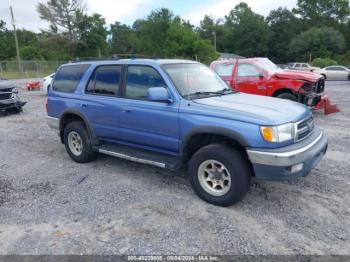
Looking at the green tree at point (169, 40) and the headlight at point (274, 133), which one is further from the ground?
the green tree at point (169, 40)

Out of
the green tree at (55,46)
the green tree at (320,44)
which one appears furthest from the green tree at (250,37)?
the green tree at (55,46)

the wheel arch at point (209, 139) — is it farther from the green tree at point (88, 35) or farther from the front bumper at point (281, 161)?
the green tree at point (88, 35)

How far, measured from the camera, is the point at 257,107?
4121 millimetres

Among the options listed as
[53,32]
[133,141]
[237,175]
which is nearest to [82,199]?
[133,141]

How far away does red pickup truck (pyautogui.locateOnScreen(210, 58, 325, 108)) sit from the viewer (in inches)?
373

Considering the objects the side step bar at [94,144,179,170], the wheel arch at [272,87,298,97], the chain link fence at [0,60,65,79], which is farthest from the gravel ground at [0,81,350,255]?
the chain link fence at [0,60,65,79]

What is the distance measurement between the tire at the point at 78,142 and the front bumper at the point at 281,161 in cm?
310

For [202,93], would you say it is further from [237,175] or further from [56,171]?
[56,171]

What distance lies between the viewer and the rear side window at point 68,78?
19.1ft

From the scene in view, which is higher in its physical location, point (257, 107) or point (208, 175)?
point (257, 107)

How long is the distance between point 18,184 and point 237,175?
3.43 m

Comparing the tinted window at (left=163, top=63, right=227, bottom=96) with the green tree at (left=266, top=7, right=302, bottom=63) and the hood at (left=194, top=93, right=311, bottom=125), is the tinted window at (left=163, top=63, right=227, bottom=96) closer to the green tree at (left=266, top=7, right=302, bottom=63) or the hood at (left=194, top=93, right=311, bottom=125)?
the hood at (left=194, top=93, right=311, bottom=125)

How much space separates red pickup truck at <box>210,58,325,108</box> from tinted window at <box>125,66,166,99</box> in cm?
453

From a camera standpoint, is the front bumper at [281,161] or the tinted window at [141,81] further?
the tinted window at [141,81]
